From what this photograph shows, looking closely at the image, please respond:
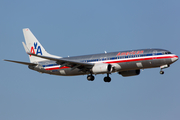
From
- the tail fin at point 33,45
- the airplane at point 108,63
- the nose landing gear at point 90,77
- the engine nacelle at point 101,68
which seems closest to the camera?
the airplane at point 108,63

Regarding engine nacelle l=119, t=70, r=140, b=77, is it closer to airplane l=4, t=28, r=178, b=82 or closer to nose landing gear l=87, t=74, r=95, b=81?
airplane l=4, t=28, r=178, b=82

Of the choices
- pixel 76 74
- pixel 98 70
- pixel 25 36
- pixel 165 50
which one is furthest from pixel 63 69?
pixel 165 50

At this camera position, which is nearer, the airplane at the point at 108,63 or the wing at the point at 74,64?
the airplane at the point at 108,63

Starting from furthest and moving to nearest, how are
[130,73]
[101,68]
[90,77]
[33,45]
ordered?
[33,45]
[130,73]
[90,77]
[101,68]

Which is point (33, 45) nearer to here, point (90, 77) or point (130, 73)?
point (90, 77)

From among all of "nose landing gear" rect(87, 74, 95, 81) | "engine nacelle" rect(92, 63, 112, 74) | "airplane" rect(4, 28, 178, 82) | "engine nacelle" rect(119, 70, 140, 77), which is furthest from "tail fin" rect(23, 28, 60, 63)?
"engine nacelle" rect(119, 70, 140, 77)

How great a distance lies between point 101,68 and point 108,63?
1.77 meters

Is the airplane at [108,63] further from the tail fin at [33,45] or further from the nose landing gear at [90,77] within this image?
the tail fin at [33,45]

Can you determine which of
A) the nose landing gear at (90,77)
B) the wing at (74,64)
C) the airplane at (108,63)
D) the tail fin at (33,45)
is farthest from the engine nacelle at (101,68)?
the tail fin at (33,45)

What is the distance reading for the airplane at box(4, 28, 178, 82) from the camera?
54.2m

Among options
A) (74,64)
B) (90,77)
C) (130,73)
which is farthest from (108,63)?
(130,73)

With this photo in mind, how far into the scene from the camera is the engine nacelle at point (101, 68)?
5553 cm

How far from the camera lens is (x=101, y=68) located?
56.0 metres

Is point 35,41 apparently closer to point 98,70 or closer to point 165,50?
point 98,70
